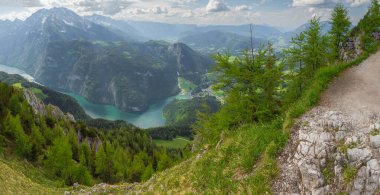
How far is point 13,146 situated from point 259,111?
180 feet

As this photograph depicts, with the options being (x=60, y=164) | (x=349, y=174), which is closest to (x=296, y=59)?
(x=349, y=174)

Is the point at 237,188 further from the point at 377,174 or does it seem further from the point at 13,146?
Answer: the point at 13,146

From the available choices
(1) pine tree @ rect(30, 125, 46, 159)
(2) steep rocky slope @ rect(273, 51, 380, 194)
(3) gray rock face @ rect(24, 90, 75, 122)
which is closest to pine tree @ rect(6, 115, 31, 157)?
(1) pine tree @ rect(30, 125, 46, 159)

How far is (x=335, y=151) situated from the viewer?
17.8 meters

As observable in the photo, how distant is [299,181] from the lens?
18.0 meters

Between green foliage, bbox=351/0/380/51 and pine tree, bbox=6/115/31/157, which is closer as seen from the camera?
green foliage, bbox=351/0/380/51

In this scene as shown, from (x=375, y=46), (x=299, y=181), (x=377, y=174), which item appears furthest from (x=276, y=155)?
(x=375, y=46)

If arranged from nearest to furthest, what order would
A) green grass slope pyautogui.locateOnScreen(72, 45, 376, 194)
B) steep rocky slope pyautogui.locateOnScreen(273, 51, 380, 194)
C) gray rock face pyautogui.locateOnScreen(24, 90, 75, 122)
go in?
steep rocky slope pyautogui.locateOnScreen(273, 51, 380, 194), green grass slope pyautogui.locateOnScreen(72, 45, 376, 194), gray rock face pyautogui.locateOnScreen(24, 90, 75, 122)

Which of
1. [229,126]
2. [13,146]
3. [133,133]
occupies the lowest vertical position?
[133,133]

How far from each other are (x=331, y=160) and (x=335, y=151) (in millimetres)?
629

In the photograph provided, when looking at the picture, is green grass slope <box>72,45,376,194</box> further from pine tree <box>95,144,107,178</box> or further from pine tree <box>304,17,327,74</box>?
pine tree <box>95,144,107,178</box>

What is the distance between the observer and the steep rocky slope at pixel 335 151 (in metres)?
16.6

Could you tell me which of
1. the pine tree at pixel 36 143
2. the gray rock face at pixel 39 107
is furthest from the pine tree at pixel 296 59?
the gray rock face at pixel 39 107

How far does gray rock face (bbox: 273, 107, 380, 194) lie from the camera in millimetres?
16469
